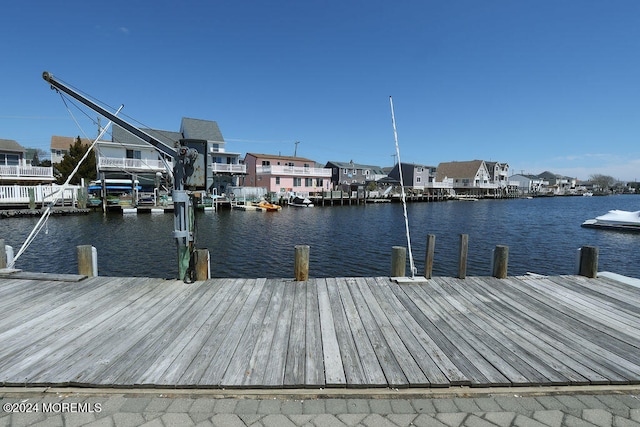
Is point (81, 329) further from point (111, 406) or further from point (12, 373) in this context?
point (111, 406)

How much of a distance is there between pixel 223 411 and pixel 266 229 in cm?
2114

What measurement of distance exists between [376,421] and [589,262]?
24.6ft

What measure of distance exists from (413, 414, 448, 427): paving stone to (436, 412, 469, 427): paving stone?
0.05 m

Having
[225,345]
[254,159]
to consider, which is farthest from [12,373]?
[254,159]

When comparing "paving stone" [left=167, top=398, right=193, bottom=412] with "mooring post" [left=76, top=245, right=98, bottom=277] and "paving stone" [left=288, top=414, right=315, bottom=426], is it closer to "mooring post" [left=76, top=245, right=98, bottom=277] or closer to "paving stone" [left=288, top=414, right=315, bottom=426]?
"paving stone" [left=288, top=414, right=315, bottom=426]

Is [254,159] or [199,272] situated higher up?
[254,159]

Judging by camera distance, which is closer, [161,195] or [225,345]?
[225,345]

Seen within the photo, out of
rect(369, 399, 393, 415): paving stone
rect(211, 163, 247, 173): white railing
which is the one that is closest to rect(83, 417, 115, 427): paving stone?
rect(369, 399, 393, 415): paving stone

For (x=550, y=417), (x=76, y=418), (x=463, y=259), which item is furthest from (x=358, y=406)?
(x=463, y=259)

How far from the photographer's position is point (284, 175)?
168 feet

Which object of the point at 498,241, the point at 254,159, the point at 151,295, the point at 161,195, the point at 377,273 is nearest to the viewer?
the point at 151,295

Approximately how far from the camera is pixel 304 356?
3.82 m

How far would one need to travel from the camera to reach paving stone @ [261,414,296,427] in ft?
9.02

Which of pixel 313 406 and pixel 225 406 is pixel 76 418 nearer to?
pixel 225 406
